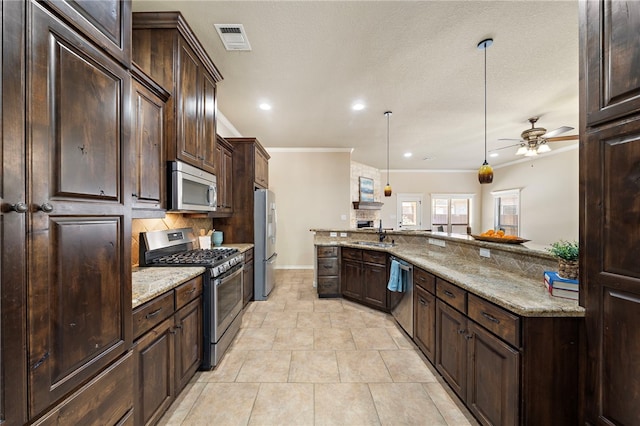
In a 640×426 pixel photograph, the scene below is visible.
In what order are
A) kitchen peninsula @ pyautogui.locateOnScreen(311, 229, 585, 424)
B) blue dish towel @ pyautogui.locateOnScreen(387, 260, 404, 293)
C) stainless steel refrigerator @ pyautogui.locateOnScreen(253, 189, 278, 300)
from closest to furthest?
kitchen peninsula @ pyautogui.locateOnScreen(311, 229, 585, 424)
blue dish towel @ pyautogui.locateOnScreen(387, 260, 404, 293)
stainless steel refrigerator @ pyautogui.locateOnScreen(253, 189, 278, 300)

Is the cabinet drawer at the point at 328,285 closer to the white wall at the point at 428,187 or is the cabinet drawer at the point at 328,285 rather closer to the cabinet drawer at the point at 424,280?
the cabinet drawer at the point at 424,280

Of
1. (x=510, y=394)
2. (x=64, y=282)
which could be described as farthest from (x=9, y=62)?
(x=510, y=394)

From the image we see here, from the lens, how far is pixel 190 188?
2213 mm

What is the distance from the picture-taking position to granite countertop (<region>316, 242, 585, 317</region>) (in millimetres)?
1247

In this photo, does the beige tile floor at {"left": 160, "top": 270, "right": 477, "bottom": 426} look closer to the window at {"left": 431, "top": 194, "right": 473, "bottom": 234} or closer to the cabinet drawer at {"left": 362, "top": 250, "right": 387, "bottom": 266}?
the cabinet drawer at {"left": 362, "top": 250, "right": 387, "bottom": 266}

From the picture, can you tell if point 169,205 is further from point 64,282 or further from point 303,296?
point 303,296

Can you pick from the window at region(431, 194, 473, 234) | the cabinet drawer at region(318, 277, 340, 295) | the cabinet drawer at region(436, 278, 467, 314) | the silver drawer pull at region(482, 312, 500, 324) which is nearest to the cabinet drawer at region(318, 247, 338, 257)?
the cabinet drawer at region(318, 277, 340, 295)

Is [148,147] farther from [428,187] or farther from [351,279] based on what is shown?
[428,187]

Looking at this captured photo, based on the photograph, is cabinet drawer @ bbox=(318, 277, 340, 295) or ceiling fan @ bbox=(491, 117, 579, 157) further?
cabinet drawer @ bbox=(318, 277, 340, 295)

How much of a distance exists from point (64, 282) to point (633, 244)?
227cm

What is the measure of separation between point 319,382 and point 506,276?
1.73 metres

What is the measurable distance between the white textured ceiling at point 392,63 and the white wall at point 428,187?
4.19 meters

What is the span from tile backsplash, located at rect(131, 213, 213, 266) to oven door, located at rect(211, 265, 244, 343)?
0.71 m

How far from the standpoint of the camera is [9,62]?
2.27 feet
